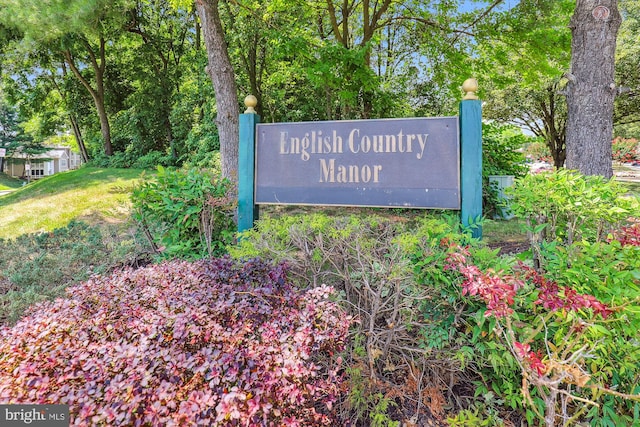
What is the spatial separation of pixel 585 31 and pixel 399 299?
3.84m

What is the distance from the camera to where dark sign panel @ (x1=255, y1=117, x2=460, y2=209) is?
229 centimetres

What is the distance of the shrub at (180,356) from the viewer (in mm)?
993

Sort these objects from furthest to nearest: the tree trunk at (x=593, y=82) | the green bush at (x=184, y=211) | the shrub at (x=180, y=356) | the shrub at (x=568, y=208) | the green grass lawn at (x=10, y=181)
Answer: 1. the green grass lawn at (x=10, y=181)
2. the tree trunk at (x=593, y=82)
3. the green bush at (x=184, y=211)
4. the shrub at (x=568, y=208)
5. the shrub at (x=180, y=356)

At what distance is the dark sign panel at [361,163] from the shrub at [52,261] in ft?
5.12

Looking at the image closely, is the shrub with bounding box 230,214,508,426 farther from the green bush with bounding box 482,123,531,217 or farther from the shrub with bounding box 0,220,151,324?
the green bush with bounding box 482,123,531,217

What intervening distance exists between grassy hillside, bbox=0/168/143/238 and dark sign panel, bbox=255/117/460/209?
267 centimetres

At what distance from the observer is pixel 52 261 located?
11.2 ft

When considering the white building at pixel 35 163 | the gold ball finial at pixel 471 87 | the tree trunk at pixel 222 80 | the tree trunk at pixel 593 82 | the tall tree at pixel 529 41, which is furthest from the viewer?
the white building at pixel 35 163

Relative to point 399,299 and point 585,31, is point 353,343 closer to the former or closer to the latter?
point 399,299

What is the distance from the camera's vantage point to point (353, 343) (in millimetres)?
1701

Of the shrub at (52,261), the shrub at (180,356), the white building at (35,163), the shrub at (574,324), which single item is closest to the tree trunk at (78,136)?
the shrub at (52,261)

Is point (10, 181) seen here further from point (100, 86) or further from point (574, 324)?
point (574, 324)

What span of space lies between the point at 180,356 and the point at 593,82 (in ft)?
14.9

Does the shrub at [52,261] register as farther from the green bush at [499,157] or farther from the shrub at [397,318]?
the green bush at [499,157]
